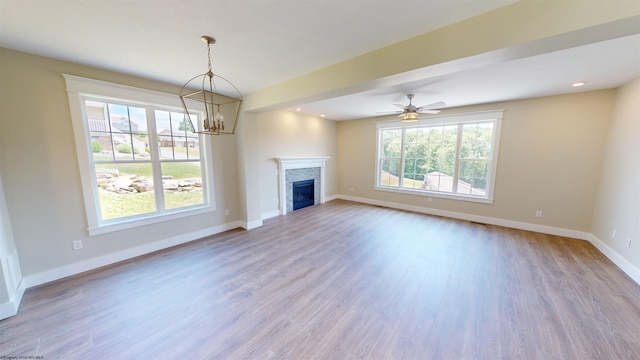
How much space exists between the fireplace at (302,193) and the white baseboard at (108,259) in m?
2.17

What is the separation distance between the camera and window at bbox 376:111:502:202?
14.6ft

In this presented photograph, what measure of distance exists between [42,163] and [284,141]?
3753 millimetres

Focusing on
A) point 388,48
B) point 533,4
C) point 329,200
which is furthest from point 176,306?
point 329,200

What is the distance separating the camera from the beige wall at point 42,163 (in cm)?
220

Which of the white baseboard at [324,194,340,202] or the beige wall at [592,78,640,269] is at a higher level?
the beige wall at [592,78,640,269]

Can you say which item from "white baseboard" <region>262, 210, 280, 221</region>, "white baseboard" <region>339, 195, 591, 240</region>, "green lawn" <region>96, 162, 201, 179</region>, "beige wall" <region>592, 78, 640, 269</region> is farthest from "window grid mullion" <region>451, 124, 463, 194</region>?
"green lawn" <region>96, 162, 201, 179</region>

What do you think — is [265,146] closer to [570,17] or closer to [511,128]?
[570,17]

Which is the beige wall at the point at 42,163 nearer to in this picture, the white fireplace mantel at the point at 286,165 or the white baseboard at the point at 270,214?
the white baseboard at the point at 270,214

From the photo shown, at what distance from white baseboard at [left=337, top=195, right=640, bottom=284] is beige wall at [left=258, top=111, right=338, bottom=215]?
228cm

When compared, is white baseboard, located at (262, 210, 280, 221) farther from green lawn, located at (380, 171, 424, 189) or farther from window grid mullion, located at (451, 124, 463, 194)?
window grid mullion, located at (451, 124, 463, 194)

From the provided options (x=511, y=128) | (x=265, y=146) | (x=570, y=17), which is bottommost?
(x=265, y=146)

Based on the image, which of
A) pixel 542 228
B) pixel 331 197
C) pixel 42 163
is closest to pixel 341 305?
pixel 42 163

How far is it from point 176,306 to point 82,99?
9.11 feet

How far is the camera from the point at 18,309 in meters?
2.02
